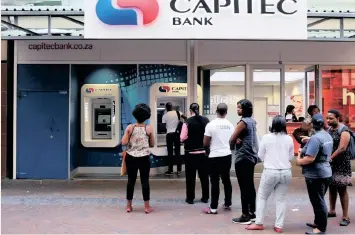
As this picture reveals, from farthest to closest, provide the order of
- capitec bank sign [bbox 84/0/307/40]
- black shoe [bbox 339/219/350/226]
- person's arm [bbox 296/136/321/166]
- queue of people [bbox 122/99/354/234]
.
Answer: capitec bank sign [bbox 84/0/307/40] < black shoe [bbox 339/219/350/226] < queue of people [bbox 122/99/354/234] < person's arm [bbox 296/136/321/166]

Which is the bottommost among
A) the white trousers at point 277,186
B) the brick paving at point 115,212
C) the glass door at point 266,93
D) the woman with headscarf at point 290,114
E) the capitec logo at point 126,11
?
the brick paving at point 115,212

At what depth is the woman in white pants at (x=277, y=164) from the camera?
606 centimetres

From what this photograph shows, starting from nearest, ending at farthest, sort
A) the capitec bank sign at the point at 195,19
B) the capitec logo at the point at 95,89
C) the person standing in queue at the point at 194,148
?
the person standing in queue at the point at 194,148, the capitec bank sign at the point at 195,19, the capitec logo at the point at 95,89

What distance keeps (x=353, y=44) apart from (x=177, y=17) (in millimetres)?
4966

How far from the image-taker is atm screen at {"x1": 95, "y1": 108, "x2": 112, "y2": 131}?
11.2m

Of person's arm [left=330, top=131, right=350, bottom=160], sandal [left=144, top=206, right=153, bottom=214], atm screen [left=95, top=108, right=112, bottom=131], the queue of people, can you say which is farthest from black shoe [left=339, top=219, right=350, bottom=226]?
atm screen [left=95, top=108, right=112, bottom=131]

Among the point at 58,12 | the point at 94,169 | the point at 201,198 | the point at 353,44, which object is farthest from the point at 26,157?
the point at 353,44

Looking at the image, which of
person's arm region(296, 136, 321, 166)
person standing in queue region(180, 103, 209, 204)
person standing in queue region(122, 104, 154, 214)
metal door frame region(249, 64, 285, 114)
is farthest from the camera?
metal door frame region(249, 64, 285, 114)

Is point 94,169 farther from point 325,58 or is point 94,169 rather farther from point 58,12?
point 325,58

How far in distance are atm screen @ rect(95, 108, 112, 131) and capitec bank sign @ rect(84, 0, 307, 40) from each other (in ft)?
11.3

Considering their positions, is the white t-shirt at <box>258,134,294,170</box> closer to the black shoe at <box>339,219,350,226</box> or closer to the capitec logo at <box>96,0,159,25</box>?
the black shoe at <box>339,219,350,226</box>

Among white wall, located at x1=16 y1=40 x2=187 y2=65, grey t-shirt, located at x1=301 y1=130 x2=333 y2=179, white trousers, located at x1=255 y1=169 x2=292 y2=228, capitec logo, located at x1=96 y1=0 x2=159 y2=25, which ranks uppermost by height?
capitec logo, located at x1=96 y1=0 x2=159 y2=25

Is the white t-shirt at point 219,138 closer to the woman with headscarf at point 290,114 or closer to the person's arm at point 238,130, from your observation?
the person's arm at point 238,130

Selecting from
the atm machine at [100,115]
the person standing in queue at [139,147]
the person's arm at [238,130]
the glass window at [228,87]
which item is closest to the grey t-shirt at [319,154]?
the person's arm at [238,130]
